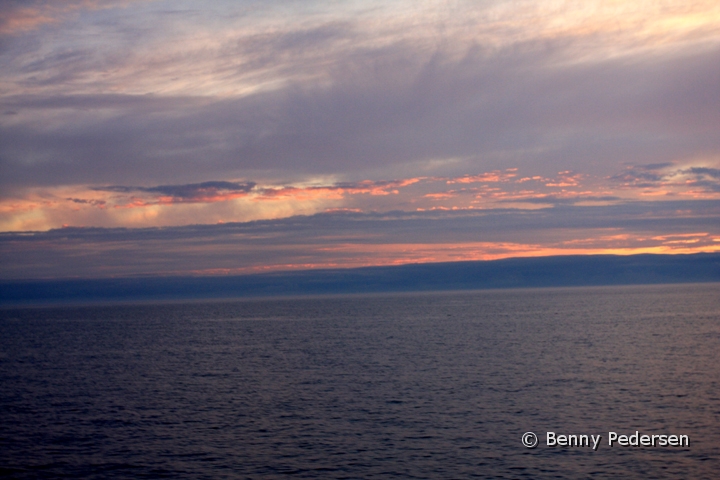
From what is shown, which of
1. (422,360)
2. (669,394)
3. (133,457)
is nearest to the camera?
(133,457)

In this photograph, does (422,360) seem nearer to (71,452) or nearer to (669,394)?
(669,394)

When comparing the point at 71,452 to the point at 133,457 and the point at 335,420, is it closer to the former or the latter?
the point at 133,457

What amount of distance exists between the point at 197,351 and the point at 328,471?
65905 mm

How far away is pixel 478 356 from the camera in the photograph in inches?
2958

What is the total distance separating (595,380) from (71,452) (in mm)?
42932

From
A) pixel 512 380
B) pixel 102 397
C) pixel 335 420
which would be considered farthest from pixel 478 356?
pixel 102 397

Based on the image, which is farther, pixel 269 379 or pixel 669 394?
pixel 269 379

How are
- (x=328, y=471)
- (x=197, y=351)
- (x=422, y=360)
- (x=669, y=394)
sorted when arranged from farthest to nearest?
(x=197, y=351) < (x=422, y=360) < (x=669, y=394) < (x=328, y=471)

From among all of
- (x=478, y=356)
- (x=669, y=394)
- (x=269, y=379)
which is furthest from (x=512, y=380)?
(x=269, y=379)

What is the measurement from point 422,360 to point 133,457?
42682 mm

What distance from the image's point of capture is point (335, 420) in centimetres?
4184

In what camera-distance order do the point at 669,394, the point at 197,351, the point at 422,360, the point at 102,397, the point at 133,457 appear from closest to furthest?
the point at 133,457
the point at 669,394
the point at 102,397
the point at 422,360
the point at 197,351

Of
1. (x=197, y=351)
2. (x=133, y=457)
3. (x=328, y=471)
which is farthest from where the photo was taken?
(x=197, y=351)

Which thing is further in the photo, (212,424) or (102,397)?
(102,397)
